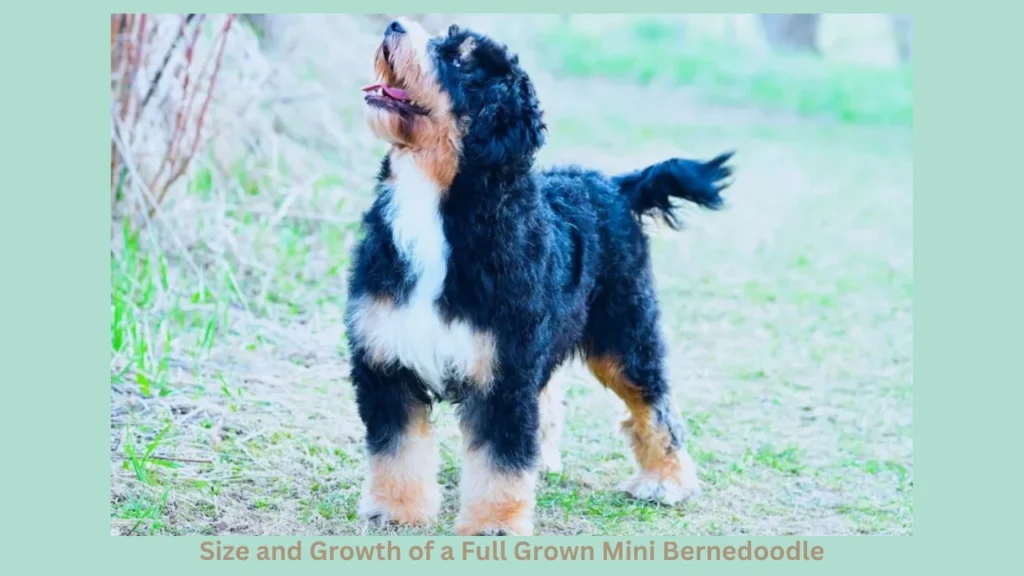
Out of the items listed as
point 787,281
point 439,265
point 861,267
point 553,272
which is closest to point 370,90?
point 439,265

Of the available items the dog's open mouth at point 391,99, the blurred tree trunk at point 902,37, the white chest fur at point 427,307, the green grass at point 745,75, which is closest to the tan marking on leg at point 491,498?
the white chest fur at point 427,307

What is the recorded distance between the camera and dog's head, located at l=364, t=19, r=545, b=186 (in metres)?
5.11

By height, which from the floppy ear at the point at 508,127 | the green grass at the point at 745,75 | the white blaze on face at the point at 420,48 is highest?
the green grass at the point at 745,75

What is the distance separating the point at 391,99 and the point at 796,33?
2091 cm

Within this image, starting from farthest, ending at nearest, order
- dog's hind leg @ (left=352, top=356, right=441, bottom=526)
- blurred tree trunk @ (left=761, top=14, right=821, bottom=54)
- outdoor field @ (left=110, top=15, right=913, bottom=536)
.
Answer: blurred tree trunk @ (left=761, top=14, right=821, bottom=54) < outdoor field @ (left=110, top=15, right=913, bottom=536) < dog's hind leg @ (left=352, top=356, right=441, bottom=526)

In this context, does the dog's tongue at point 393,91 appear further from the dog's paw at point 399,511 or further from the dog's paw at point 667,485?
the dog's paw at point 667,485

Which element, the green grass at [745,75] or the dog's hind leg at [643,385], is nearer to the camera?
the dog's hind leg at [643,385]

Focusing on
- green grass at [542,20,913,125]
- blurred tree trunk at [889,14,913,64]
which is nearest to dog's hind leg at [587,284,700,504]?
green grass at [542,20,913,125]

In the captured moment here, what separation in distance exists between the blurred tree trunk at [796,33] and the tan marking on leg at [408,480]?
2008cm

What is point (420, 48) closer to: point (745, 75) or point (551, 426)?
point (551, 426)

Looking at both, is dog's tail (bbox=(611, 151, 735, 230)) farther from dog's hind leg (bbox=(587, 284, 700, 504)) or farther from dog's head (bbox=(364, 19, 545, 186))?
dog's head (bbox=(364, 19, 545, 186))

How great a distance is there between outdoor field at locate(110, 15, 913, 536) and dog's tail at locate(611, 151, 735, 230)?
7.1 inches

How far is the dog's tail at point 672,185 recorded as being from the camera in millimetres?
6652

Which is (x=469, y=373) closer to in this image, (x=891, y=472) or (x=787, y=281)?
(x=891, y=472)
